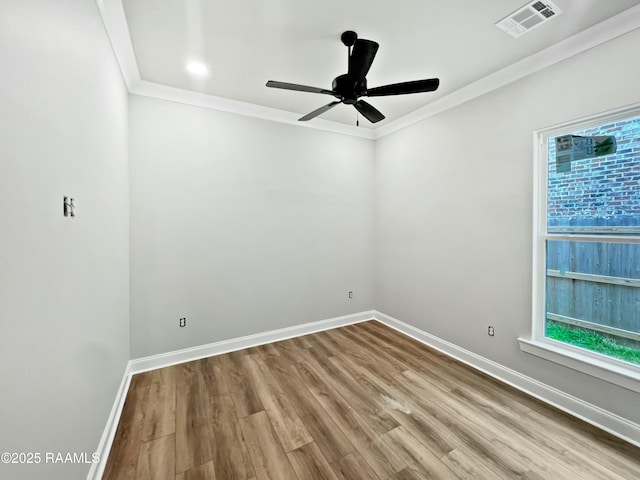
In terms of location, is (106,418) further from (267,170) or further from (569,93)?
(569,93)

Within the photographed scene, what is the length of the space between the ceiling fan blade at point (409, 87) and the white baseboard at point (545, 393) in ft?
8.34

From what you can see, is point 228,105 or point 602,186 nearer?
point 602,186

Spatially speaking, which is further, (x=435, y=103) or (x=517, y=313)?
(x=435, y=103)

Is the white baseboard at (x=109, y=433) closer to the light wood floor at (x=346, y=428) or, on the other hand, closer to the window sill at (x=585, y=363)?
the light wood floor at (x=346, y=428)

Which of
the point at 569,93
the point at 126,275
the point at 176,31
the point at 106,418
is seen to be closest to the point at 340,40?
the point at 176,31

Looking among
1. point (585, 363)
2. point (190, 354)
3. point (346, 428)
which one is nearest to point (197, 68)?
point (190, 354)

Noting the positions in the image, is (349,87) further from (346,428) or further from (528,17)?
(346,428)

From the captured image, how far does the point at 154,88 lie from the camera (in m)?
2.62

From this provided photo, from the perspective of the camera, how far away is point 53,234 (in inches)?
42.0

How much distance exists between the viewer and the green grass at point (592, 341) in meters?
1.89

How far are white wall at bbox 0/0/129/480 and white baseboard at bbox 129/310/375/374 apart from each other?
902mm

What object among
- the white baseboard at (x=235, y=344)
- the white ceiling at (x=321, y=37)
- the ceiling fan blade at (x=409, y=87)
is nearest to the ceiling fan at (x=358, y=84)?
the ceiling fan blade at (x=409, y=87)

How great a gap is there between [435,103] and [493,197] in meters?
1.30

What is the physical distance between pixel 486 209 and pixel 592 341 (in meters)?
1.32
